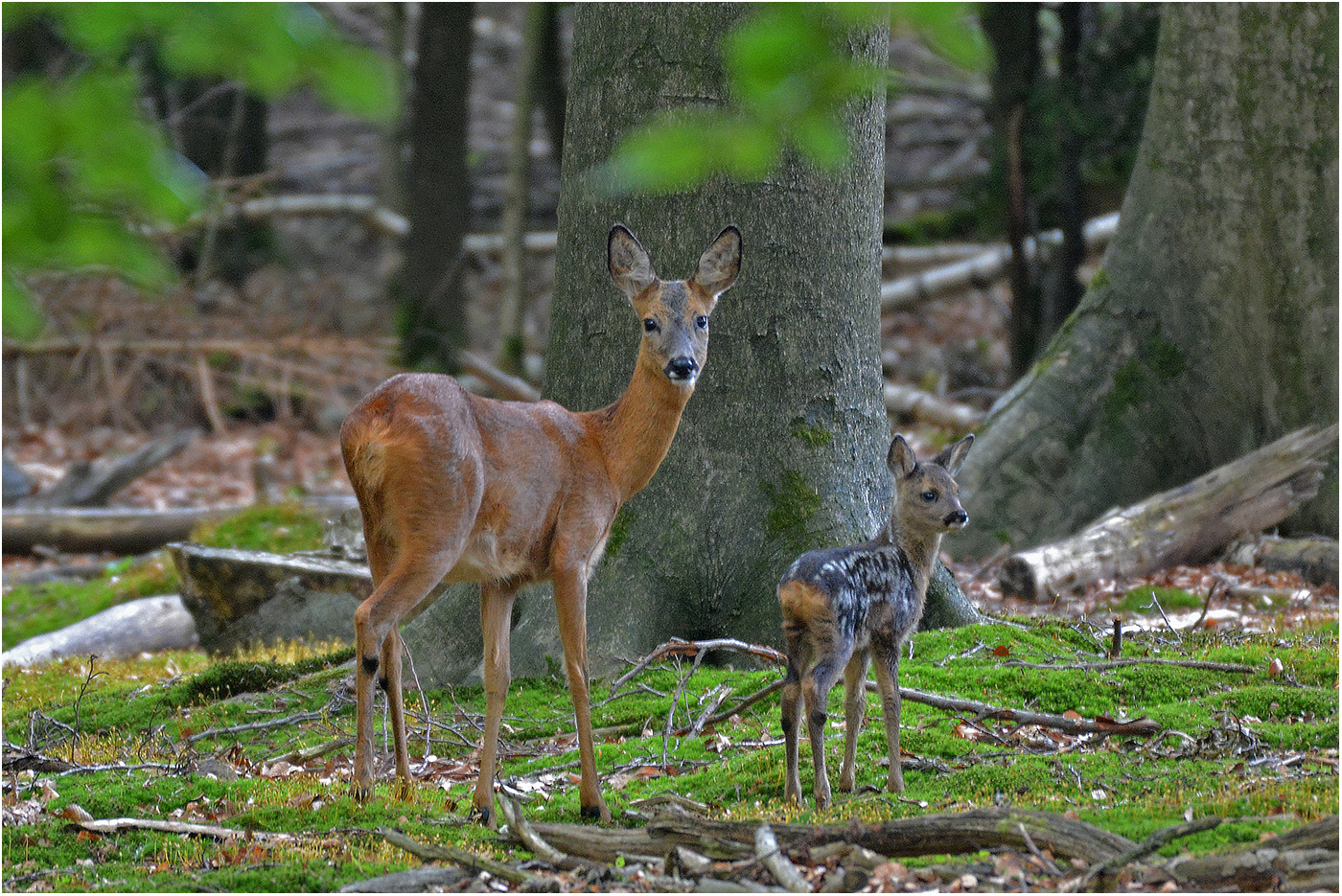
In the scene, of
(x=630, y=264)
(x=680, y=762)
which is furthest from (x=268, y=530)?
(x=630, y=264)

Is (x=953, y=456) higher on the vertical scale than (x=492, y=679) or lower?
higher

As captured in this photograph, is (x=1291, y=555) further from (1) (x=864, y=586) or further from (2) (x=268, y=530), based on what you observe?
(2) (x=268, y=530)

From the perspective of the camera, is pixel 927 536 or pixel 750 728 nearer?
pixel 927 536

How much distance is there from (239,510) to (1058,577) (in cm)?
716

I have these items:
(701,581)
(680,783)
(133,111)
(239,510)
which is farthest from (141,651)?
(133,111)

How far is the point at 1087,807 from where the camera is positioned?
15.6 ft

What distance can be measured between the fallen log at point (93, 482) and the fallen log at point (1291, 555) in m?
10.6

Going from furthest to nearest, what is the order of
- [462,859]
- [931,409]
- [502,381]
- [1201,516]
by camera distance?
[931,409]
[502,381]
[1201,516]
[462,859]

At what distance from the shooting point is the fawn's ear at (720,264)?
5.59 metres

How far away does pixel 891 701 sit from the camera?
5176mm

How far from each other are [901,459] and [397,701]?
2301mm

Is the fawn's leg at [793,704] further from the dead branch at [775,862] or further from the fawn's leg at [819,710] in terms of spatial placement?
the dead branch at [775,862]

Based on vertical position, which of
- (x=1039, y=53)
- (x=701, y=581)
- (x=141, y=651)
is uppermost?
(x=1039, y=53)

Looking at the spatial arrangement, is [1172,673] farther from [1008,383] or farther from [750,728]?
[1008,383]
